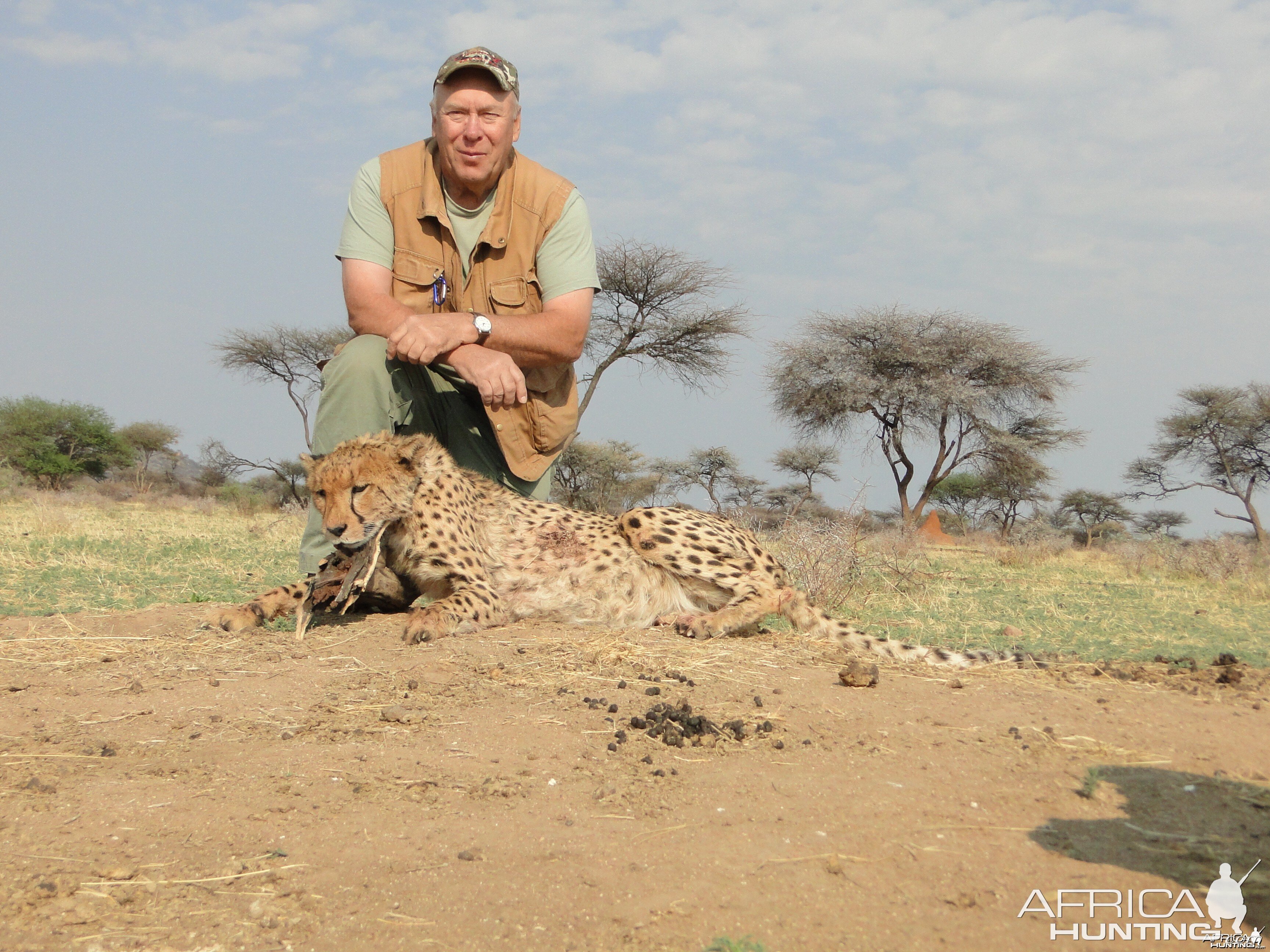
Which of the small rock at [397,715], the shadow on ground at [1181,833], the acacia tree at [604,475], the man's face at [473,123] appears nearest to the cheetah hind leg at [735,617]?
the small rock at [397,715]

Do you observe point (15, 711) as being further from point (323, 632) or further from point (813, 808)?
point (813, 808)

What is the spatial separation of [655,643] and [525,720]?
1.05m

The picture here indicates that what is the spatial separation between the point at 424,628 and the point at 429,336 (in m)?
1.01

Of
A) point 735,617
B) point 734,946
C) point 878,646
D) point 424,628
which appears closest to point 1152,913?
point 734,946

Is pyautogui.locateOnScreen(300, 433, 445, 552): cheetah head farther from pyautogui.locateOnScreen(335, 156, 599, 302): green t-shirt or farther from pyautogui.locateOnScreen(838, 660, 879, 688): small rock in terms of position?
pyautogui.locateOnScreen(838, 660, 879, 688): small rock

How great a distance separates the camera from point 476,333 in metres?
3.44

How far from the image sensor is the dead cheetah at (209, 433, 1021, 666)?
3178mm

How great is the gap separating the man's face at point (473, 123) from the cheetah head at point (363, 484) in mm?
1067

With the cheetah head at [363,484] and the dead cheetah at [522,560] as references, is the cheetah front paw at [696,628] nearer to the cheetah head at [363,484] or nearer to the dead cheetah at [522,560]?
the dead cheetah at [522,560]

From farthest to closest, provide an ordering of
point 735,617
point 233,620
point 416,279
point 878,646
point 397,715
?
point 416,279 < point 735,617 < point 878,646 < point 233,620 < point 397,715

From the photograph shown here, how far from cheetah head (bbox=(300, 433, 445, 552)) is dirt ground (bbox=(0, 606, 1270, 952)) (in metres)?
0.53

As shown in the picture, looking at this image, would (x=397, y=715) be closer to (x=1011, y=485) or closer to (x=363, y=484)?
(x=363, y=484)

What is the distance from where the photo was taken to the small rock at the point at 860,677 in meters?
2.56

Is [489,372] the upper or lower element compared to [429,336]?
lower
